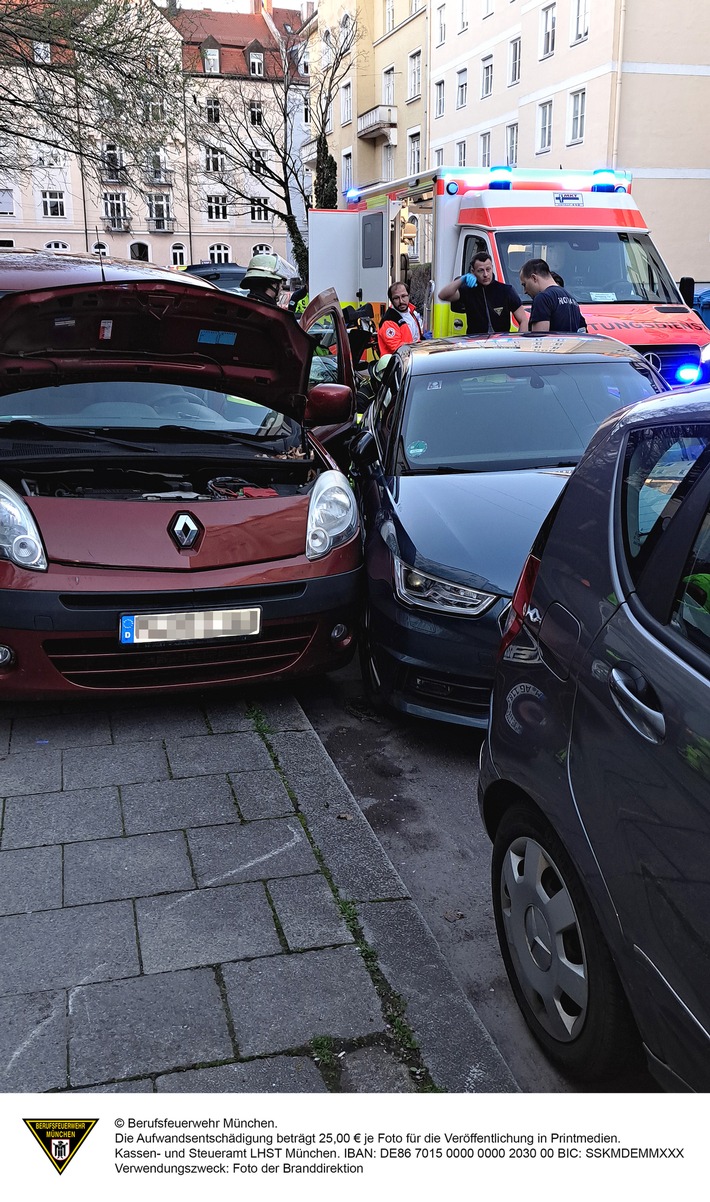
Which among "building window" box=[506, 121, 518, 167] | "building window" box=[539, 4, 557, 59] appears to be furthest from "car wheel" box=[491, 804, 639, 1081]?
"building window" box=[506, 121, 518, 167]

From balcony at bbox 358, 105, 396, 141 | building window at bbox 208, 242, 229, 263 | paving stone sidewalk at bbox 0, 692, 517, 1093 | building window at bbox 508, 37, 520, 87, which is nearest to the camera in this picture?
paving stone sidewalk at bbox 0, 692, 517, 1093

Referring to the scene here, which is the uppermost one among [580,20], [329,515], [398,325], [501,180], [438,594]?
[580,20]

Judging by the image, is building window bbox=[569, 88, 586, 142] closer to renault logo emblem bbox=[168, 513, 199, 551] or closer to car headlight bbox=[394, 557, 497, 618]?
car headlight bbox=[394, 557, 497, 618]

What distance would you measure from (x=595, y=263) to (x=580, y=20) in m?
24.2

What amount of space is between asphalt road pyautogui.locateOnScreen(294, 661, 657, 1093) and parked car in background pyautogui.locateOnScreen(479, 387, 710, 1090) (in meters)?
0.16

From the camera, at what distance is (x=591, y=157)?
31.0m

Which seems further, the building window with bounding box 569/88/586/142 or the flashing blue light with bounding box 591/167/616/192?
the building window with bounding box 569/88/586/142

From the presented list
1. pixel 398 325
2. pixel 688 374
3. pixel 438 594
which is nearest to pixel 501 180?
pixel 398 325

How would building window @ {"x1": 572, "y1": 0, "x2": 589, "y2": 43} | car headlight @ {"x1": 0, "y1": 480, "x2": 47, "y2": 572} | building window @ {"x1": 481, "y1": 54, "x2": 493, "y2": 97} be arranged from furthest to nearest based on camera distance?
building window @ {"x1": 481, "y1": 54, "x2": 493, "y2": 97}, building window @ {"x1": 572, "y1": 0, "x2": 589, "y2": 43}, car headlight @ {"x1": 0, "y1": 480, "x2": 47, "y2": 572}

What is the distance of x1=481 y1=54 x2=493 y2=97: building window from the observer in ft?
123

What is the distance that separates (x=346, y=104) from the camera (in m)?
52.1

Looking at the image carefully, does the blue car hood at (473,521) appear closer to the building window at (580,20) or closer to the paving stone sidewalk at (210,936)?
the paving stone sidewalk at (210,936)

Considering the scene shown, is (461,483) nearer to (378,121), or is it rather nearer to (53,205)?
(378,121)

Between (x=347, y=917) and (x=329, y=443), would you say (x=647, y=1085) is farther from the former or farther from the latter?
(x=329, y=443)
